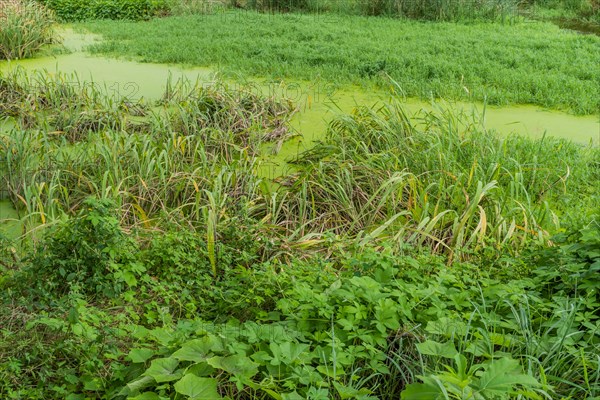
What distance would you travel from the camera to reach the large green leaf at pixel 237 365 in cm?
185

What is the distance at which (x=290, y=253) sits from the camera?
3078 mm

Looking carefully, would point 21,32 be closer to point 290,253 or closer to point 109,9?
point 109,9

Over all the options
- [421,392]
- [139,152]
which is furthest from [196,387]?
[139,152]

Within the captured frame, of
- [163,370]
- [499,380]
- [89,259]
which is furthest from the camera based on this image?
[89,259]

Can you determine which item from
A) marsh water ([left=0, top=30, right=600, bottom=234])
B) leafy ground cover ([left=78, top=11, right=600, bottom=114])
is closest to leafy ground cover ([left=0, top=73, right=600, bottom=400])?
marsh water ([left=0, top=30, right=600, bottom=234])

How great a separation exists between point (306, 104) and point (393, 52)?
2061 millimetres

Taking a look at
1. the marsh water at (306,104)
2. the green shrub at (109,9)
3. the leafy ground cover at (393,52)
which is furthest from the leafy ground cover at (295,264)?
the green shrub at (109,9)

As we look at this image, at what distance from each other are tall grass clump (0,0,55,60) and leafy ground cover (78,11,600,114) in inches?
25.6

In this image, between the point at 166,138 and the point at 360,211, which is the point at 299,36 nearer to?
the point at 166,138

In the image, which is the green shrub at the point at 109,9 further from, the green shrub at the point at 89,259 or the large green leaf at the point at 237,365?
the large green leaf at the point at 237,365

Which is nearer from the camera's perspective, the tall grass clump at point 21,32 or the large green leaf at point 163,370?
the large green leaf at point 163,370

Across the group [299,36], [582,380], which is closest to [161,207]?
[582,380]

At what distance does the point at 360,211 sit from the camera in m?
3.56

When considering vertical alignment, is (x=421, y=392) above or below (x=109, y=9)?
below
